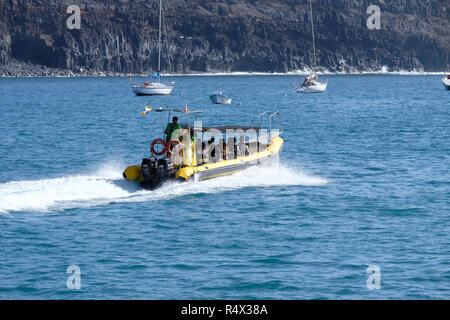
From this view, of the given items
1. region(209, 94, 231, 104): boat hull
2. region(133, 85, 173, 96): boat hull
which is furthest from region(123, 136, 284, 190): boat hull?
region(133, 85, 173, 96): boat hull

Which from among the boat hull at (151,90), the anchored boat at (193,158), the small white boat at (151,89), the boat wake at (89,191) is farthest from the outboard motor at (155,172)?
the small white boat at (151,89)

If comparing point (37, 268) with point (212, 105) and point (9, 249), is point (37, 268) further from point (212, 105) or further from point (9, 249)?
point (212, 105)

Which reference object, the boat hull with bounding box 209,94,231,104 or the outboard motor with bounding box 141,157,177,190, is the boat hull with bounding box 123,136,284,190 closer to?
the outboard motor with bounding box 141,157,177,190

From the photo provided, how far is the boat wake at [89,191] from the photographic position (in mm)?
22922

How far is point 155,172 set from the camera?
24.7 metres

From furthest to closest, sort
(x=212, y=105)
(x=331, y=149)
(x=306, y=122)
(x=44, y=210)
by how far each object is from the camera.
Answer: (x=212, y=105) < (x=306, y=122) < (x=331, y=149) < (x=44, y=210)

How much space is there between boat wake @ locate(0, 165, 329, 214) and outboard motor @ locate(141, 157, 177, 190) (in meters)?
0.26

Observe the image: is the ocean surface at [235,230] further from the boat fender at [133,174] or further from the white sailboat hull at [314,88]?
the white sailboat hull at [314,88]

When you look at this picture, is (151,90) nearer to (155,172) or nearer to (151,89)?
(151,89)

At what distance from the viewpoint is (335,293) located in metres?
16.1

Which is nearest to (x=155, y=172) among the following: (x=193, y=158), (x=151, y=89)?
(x=193, y=158)

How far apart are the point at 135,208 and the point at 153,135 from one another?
27.3m

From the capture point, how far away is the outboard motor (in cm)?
2464
